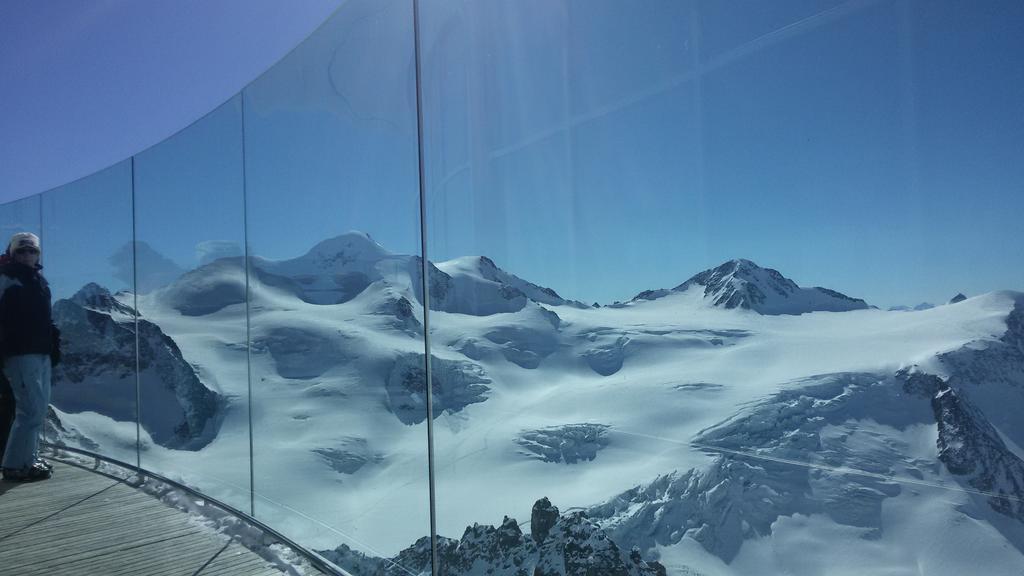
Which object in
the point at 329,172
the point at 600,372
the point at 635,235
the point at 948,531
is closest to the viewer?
the point at 948,531

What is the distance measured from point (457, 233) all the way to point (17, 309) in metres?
2.12

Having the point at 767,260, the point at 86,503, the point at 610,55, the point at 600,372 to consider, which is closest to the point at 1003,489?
the point at 767,260

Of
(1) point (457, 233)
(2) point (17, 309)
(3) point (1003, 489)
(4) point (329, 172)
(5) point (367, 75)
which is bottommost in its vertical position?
(3) point (1003, 489)

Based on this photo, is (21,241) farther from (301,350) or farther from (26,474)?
(301,350)

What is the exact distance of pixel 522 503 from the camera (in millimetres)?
1874

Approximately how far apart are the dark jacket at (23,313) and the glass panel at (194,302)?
1.47 feet

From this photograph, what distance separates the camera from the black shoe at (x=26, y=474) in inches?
100

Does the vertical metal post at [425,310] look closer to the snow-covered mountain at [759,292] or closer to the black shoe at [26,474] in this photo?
the snow-covered mountain at [759,292]

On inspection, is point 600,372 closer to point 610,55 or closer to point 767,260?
point 767,260

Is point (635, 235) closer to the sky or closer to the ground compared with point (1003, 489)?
closer to the sky

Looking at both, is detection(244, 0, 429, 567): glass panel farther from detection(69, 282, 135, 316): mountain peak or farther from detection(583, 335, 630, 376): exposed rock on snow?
detection(69, 282, 135, 316): mountain peak

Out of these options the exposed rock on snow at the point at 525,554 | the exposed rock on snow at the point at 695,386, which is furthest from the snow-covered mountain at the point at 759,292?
the exposed rock on snow at the point at 525,554

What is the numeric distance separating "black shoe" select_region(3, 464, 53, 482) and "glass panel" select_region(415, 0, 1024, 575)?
2028mm

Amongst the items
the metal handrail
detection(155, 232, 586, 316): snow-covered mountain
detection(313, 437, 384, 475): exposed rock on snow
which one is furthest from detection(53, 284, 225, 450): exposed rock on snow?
detection(313, 437, 384, 475): exposed rock on snow
